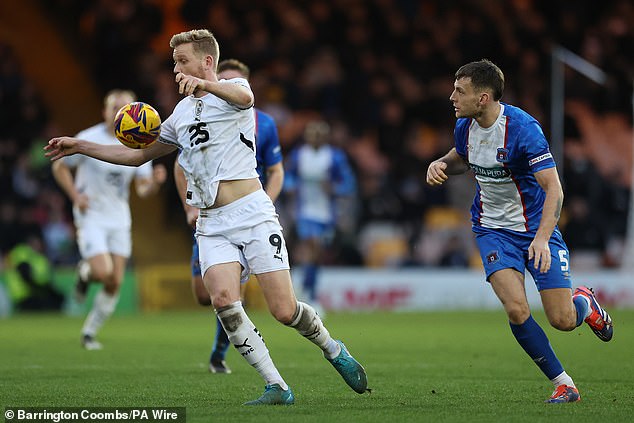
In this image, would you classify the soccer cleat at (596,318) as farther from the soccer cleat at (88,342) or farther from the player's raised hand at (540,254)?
the soccer cleat at (88,342)

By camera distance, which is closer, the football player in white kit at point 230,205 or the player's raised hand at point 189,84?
the player's raised hand at point 189,84

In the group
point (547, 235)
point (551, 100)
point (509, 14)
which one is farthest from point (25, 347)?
point (509, 14)

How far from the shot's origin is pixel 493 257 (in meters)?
7.50

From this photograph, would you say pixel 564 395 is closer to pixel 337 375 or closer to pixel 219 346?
pixel 337 375

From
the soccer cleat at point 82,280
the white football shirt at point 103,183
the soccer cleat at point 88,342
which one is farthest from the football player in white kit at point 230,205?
the soccer cleat at point 82,280

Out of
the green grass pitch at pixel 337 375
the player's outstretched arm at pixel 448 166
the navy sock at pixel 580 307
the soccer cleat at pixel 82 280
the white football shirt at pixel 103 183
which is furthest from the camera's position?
the soccer cleat at pixel 82 280

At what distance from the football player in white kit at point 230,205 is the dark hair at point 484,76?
1442 mm

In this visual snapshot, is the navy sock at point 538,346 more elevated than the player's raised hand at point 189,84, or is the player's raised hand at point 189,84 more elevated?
the player's raised hand at point 189,84

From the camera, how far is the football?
287 inches

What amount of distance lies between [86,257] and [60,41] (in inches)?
402

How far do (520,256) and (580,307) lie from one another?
1.99ft

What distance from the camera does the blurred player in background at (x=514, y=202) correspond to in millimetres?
7324

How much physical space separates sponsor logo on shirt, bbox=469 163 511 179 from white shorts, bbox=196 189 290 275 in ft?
4.70

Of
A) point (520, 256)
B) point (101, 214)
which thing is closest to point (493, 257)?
point (520, 256)
